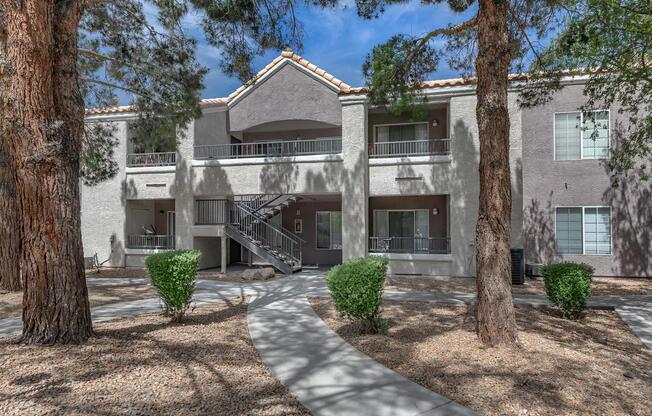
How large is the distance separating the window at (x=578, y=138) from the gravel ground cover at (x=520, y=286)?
4591 mm

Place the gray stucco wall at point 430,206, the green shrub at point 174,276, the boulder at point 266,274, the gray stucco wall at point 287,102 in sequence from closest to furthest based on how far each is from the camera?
the green shrub at point 174,276
the boulder at point 266,274
the gray stucco wall at point 287,102
the gray stucco wall at point 430,206

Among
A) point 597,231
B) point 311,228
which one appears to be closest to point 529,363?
point 597,231

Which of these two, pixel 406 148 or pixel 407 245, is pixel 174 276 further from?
pixel 406 148

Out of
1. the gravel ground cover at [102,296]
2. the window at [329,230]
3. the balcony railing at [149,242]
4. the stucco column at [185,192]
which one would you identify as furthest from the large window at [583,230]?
the balcony railing at [149,242]

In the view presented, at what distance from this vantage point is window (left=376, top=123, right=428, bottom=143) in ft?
53.2

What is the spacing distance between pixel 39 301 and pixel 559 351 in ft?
25.4

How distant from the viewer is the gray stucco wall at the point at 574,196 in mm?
13898

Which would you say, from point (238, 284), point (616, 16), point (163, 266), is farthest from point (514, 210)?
point (163, 266)

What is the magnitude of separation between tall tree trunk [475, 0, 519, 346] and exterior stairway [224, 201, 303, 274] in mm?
9966

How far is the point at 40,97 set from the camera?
5.61m

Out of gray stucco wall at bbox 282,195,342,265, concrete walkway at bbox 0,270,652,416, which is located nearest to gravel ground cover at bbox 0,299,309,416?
concrete walkway at bbox 0,270,652,416

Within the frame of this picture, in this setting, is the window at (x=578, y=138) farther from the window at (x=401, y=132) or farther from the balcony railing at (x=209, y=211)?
the balcony railing at (x=209, y=211)

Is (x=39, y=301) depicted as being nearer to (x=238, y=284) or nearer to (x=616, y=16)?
(x=238, y=284)

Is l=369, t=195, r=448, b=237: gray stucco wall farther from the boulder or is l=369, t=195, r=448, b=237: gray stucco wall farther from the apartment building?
the boulder
